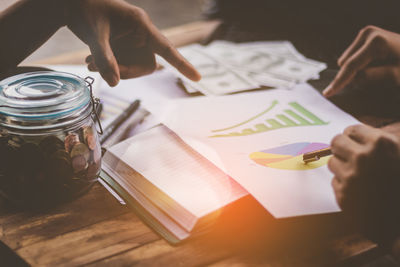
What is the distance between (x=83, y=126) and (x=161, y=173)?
15 cm

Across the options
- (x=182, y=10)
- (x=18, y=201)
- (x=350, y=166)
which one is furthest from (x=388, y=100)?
(x=182, y=10)

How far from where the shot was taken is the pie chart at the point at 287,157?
0.63 m

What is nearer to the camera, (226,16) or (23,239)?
(23,239)

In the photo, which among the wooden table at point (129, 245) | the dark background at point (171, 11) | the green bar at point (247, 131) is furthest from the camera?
the dark background at point (171, 11)

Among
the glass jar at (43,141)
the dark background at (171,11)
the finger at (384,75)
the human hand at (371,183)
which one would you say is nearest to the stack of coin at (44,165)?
the glass jar at (43,141)

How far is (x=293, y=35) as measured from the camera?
4.52 ft

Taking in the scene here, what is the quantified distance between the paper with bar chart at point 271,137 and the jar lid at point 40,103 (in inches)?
8.3

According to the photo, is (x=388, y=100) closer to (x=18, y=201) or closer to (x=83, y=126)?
(x=83, y=126)

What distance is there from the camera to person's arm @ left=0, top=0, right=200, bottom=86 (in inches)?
29.5

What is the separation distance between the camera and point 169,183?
586 millimetres

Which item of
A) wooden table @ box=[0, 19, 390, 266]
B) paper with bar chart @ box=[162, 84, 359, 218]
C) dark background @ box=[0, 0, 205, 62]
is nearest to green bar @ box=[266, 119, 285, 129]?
paper with bar chart @ box=[162, 84, 359, 218]

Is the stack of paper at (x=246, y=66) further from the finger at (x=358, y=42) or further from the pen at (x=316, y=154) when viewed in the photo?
the pen at (x=316, y=154)

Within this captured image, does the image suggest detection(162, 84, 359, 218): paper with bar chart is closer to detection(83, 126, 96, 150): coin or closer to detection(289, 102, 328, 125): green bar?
detection(289, 102, 328, 125): green bar

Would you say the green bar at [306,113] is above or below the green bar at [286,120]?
above
